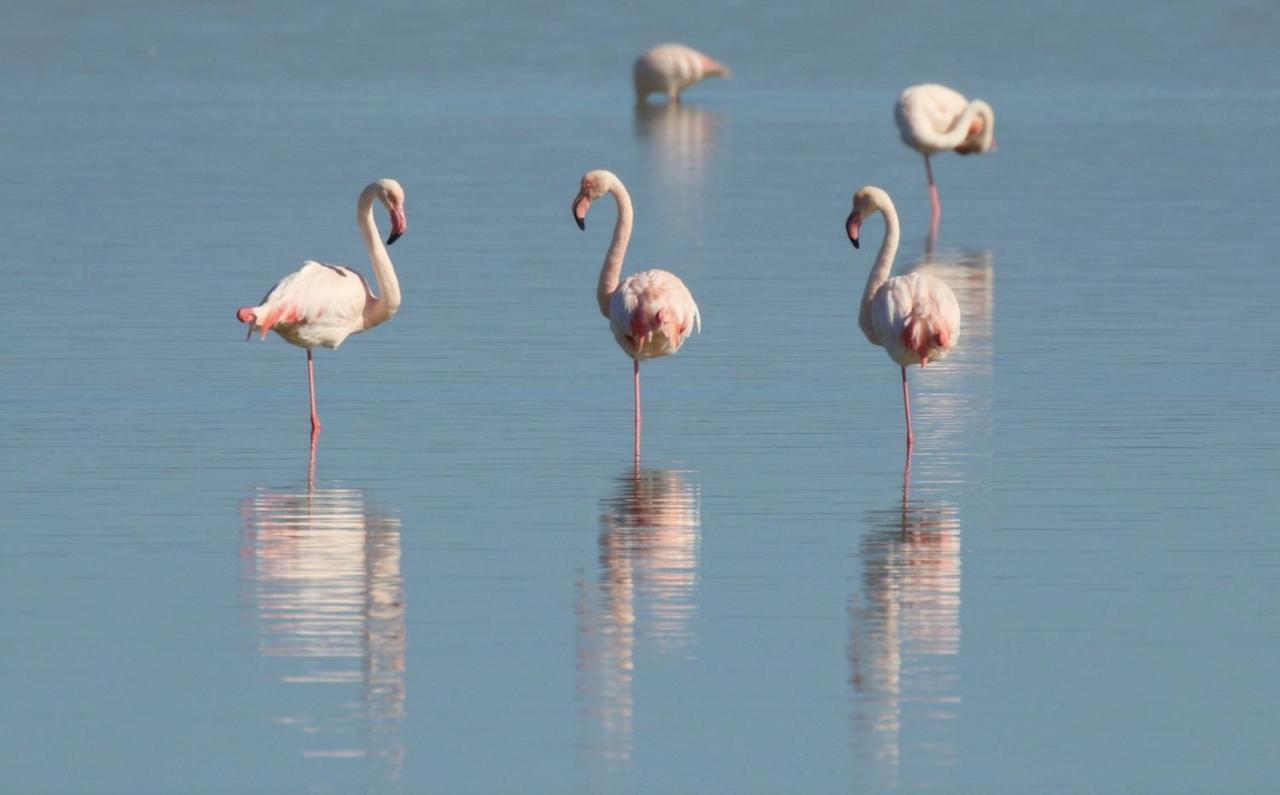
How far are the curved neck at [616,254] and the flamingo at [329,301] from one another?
929mm

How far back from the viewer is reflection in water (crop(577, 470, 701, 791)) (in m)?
6.45

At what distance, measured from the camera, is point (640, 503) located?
9125 mm

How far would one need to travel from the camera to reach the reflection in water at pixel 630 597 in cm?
645

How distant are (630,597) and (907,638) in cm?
93

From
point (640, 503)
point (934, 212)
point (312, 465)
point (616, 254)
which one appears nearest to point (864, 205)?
point (616, 254)

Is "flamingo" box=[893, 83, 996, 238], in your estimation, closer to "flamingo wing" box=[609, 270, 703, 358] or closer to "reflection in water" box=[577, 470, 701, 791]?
"flamingo wing" box=[609, 270, 703, 358]

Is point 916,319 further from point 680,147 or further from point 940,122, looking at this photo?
point 680,147

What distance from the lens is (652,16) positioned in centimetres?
5247

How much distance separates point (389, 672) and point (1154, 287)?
9333mm

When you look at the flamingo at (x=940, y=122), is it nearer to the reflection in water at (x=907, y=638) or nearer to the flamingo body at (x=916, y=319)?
the flamingo body at (x=916, y=319)

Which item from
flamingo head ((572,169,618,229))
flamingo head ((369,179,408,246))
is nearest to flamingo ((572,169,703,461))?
flamingo head ((572,169,618,229))

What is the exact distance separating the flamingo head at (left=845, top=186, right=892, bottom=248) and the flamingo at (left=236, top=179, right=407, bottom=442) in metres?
2.02

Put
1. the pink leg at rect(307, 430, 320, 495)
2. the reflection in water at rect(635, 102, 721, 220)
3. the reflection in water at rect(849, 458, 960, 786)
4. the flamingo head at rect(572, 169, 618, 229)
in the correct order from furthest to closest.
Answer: the reflection in water at rect(635, 102, 721, 220)
the flamingo head at rect(572, 169, 618, 229)
the pink leg at rect(307, 430, 320, 495)
the reflection in water at rect(849, 458, 960, 786)

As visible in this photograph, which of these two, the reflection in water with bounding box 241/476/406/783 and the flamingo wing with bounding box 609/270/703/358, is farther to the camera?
the flamingo wing with bounding box 609/270/703/358
